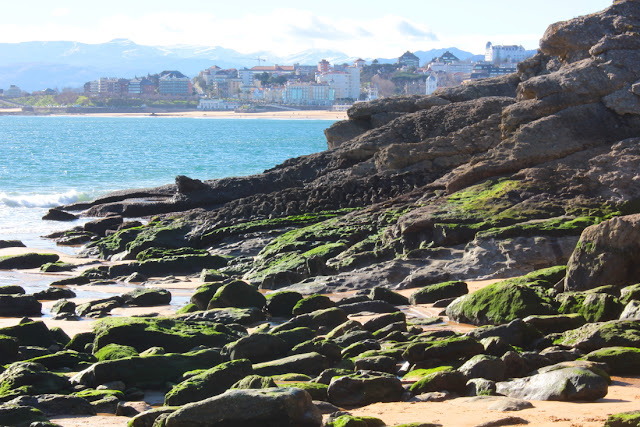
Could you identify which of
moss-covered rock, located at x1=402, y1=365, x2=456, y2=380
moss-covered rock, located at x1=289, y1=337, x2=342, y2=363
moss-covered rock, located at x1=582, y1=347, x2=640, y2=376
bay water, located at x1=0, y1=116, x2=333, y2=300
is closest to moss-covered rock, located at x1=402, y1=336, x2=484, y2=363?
moss-covered rock, located at x1=402, y1=365, x2=456, y2=380

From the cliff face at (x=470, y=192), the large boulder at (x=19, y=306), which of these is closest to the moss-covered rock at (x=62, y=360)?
the large boulder at (x=19, y=306)

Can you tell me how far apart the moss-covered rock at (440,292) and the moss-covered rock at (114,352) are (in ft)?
15.6

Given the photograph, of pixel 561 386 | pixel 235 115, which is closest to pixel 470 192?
pixel 561 386

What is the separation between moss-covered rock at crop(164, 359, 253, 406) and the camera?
7.98m

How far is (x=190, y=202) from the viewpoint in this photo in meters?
26.3

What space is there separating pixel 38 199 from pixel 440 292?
26.3 metres

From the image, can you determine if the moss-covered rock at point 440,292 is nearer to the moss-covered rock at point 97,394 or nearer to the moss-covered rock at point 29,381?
the moss-covered rock at point 97,394

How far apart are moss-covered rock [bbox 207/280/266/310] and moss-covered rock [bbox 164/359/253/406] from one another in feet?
15.2

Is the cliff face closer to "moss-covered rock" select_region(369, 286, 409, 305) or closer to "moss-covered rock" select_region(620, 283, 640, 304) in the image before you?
"moss-covered rock" select_region(369, 286, 409, 305)

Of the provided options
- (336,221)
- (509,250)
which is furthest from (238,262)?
(509,250)

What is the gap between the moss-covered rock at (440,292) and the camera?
1301 cm

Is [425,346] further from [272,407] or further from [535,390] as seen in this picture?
[272,407]

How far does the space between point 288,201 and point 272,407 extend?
1615 centimetres

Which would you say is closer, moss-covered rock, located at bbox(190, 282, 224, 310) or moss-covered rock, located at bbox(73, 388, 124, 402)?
moss-covered rock, located at bbox(73, 388, 124, 402)
